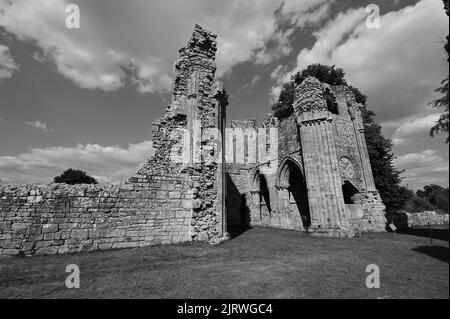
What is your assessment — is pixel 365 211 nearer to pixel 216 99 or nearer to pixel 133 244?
pixel 216 99

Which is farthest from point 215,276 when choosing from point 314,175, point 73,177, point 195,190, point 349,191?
point 73,177

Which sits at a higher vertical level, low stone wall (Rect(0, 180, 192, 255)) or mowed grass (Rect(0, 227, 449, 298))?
low stone wall (Rect(0, 180, 192, 255))

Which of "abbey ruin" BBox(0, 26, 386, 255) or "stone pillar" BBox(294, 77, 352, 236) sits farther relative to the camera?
"stone pillar" BBox(294, 77, 352, 236)

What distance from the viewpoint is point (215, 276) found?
15.5 feet

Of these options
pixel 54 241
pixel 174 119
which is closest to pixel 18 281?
pixel 54 241

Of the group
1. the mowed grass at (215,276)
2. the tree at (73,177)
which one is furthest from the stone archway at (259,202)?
the tree at (73,177)

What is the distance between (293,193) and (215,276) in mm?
15718

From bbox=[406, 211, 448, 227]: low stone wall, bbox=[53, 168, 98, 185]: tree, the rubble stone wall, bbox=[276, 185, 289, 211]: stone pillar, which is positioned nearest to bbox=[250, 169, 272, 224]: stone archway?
bbox=[276, 185, 289, 211]: stone pillar

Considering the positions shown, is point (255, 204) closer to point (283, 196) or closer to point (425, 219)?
point (283, 196)

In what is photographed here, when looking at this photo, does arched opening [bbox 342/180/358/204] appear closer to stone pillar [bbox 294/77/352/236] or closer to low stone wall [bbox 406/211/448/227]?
stone pillar [bbox 294/77/352/236]

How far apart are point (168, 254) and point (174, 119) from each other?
19.4ft

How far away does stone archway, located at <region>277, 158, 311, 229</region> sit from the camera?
18.0 meters

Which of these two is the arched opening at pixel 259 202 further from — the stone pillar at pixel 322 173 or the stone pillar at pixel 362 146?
the stone pillar at pixel 322 173

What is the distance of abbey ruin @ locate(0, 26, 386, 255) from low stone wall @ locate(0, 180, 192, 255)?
0.03 meters
